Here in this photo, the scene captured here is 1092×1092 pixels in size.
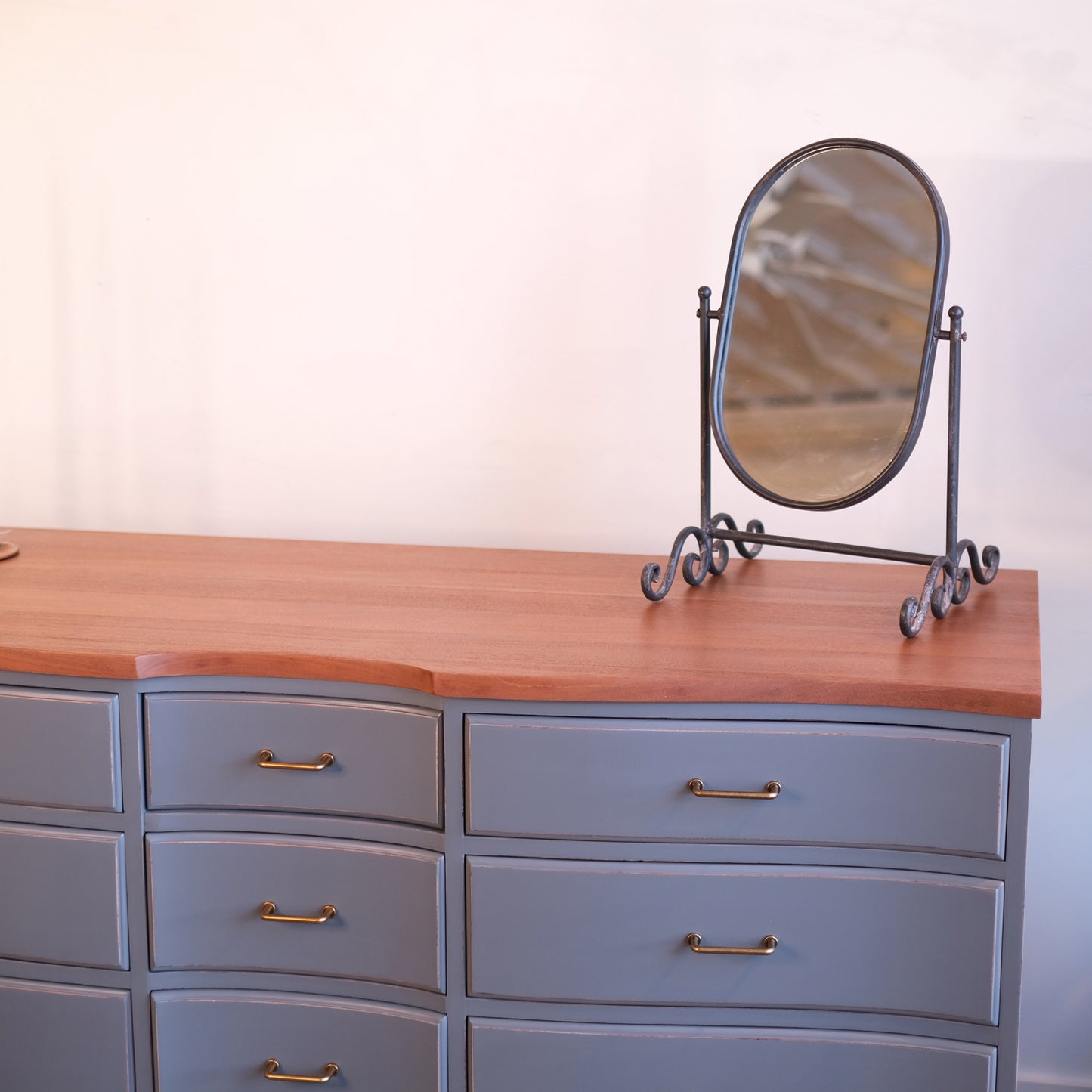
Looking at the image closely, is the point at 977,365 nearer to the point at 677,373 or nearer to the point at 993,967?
the point at 677,373

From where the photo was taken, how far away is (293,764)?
4.25 feet

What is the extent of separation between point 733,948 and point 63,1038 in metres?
0.77

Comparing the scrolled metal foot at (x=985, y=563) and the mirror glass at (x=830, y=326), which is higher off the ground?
the mirror glass at (x=830, y=326)

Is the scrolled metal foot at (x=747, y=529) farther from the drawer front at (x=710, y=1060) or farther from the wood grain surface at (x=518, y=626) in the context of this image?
the drawer front at (x=710, y=1060)

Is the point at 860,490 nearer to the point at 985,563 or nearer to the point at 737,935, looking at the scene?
the point at 985,563

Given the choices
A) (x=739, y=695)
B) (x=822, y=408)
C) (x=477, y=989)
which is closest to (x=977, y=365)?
(x=822, y=408)

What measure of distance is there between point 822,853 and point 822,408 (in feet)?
1.82

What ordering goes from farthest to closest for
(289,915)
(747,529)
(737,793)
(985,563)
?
(747,529)
(985,563)
(289,915)
(737,793)

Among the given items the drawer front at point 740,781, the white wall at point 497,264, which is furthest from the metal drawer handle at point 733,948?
the white wall at point 497,264

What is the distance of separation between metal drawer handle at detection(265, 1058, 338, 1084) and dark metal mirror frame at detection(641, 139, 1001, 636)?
659mm

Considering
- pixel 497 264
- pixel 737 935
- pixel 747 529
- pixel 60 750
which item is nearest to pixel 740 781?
pixel 737 935

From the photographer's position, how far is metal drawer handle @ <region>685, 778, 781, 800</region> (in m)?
1.21

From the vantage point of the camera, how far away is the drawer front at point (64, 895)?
52.1 inches

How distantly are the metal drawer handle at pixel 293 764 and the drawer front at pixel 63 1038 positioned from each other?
32 cm
